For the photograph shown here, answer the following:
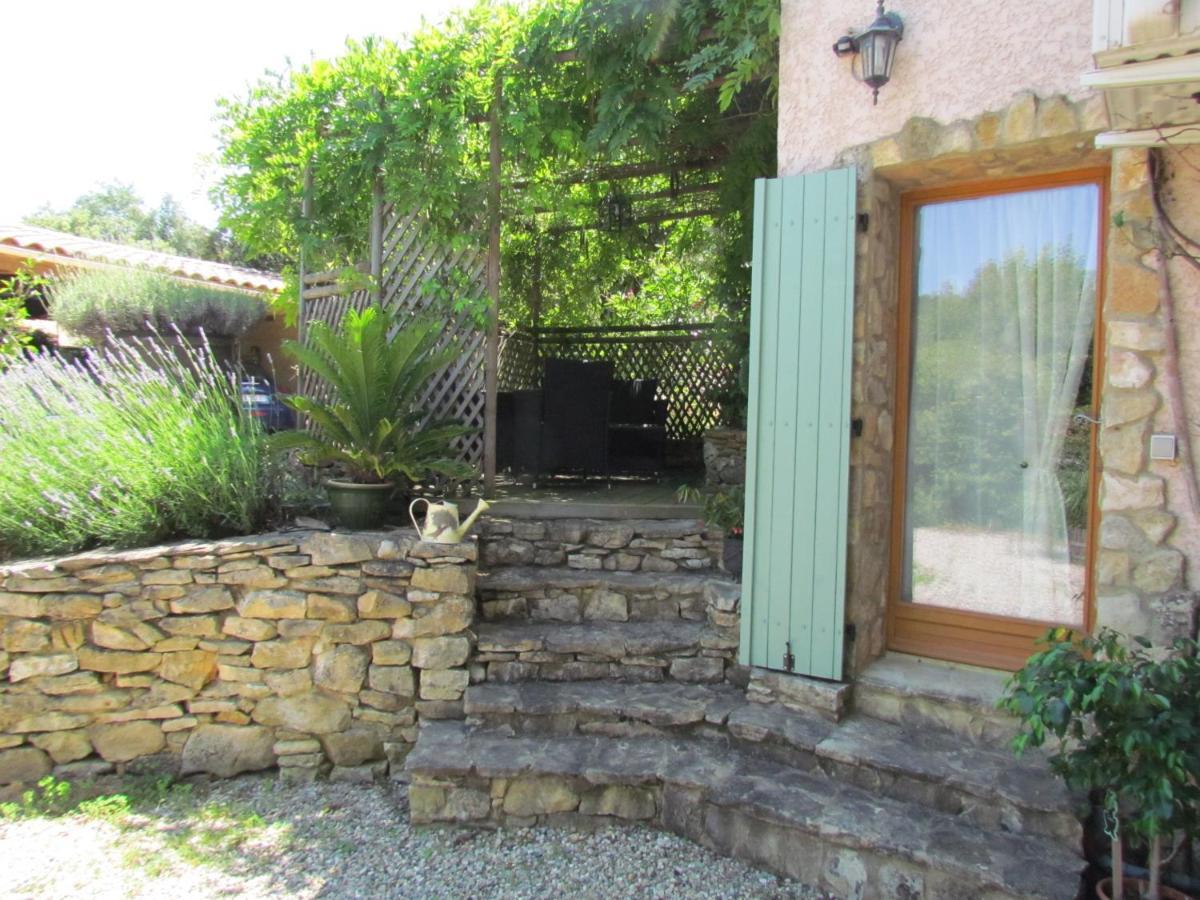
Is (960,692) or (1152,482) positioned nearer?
(1152,482)

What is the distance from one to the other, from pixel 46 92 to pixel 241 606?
1445 centimetres

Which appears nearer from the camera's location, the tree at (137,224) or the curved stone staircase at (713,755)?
the curved stone staircase at (713,755)

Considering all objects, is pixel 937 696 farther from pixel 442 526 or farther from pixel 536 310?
pixel 536 310

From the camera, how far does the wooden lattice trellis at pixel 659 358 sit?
24.1ft

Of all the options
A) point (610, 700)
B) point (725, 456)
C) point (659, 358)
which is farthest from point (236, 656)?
point (659, 358)

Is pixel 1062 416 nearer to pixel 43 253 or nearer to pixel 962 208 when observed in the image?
pixel 962 208

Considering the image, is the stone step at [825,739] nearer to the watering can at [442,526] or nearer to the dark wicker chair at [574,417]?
the watering can at [442,526]

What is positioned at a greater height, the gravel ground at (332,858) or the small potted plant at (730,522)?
the small potted plant at (730,522)

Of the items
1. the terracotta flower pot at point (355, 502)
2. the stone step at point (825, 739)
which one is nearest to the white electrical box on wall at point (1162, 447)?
the stone step at point (825, 739)

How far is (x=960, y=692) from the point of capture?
10.8ft

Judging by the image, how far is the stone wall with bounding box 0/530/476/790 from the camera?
4004 millimetres

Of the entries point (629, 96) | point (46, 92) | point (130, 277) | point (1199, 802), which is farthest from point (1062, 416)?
point (46, 92)

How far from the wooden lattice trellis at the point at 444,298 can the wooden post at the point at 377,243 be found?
0.08 feet

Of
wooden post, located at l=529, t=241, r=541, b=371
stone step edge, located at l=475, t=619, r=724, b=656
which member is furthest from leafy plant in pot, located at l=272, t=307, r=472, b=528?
wooden post, located at l=529, t=241, r=541, b=371
